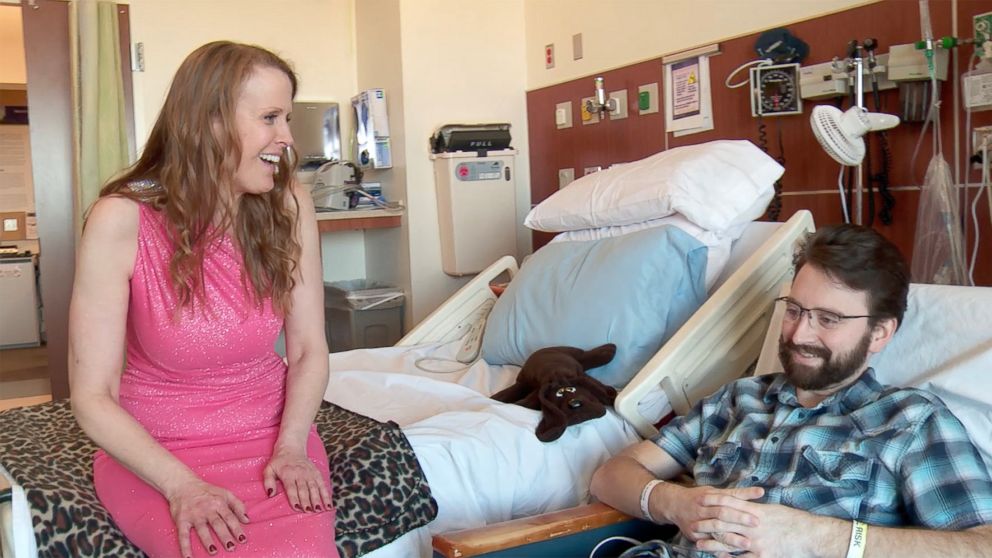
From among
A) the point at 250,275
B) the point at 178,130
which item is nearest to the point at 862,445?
the point at 250,275

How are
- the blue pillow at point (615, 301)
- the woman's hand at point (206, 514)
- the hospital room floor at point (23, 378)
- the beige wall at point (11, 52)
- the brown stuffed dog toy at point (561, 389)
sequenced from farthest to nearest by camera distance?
the beige wall at point (11, 52) < the hospital room floor at point (23, 378) < the blue pillow at point (615, 301) < the brown stuffed dog toy at point (561, 389) < the woman's hand at point (206, 514)

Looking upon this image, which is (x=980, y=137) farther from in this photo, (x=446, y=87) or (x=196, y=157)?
(x=446, y=87)

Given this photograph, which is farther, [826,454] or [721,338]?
[721,338]

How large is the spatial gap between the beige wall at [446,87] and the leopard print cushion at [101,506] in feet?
8.35

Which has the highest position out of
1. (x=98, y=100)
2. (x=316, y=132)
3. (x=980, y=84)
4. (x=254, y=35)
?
(x=254, y=35)

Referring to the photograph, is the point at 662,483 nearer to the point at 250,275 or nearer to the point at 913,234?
the point at 250,275

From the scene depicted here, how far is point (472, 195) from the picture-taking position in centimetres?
418

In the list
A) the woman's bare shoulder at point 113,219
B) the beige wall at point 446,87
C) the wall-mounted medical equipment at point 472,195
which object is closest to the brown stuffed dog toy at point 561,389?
the woman's bare shoulder at point 113,219

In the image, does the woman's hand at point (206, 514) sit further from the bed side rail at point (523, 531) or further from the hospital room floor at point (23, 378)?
the hospital room floor at point (23, 378)

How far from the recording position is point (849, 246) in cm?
151

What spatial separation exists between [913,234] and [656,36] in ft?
4.37

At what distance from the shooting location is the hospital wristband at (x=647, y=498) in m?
1.55

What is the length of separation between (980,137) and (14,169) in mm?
7604

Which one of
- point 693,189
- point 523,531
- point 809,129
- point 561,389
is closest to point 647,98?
point 809,129
